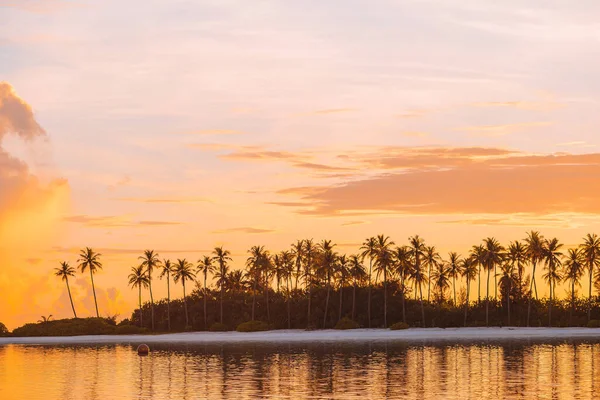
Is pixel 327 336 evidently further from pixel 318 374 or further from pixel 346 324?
pixel 318 374

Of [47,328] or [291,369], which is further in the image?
[47,328]

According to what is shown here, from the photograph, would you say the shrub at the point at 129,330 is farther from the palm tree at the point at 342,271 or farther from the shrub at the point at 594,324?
the shrub at the point at 594,324

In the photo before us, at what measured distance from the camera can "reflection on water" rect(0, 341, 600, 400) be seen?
6369 centimetres

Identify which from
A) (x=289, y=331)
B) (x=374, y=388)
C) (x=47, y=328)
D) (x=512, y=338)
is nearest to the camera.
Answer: (x=374, y=388)

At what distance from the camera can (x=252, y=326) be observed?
575 ft

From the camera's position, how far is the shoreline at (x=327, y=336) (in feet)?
502

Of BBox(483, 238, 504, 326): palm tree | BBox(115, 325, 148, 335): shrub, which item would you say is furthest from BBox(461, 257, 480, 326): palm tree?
BBox(115, 325, 148, 335): shrub

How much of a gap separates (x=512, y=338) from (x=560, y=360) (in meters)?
57.3

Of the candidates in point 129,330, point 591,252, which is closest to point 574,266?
point 591,252

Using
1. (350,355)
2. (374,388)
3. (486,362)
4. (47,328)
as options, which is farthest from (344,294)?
(374,388)

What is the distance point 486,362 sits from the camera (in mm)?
89188

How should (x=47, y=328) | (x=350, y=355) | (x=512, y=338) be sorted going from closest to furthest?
(x=350, y=355) → (x=512, y=338) → (x=47, y=328)

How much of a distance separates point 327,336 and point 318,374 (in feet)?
277

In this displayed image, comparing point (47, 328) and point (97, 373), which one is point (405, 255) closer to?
point (47, 328)
